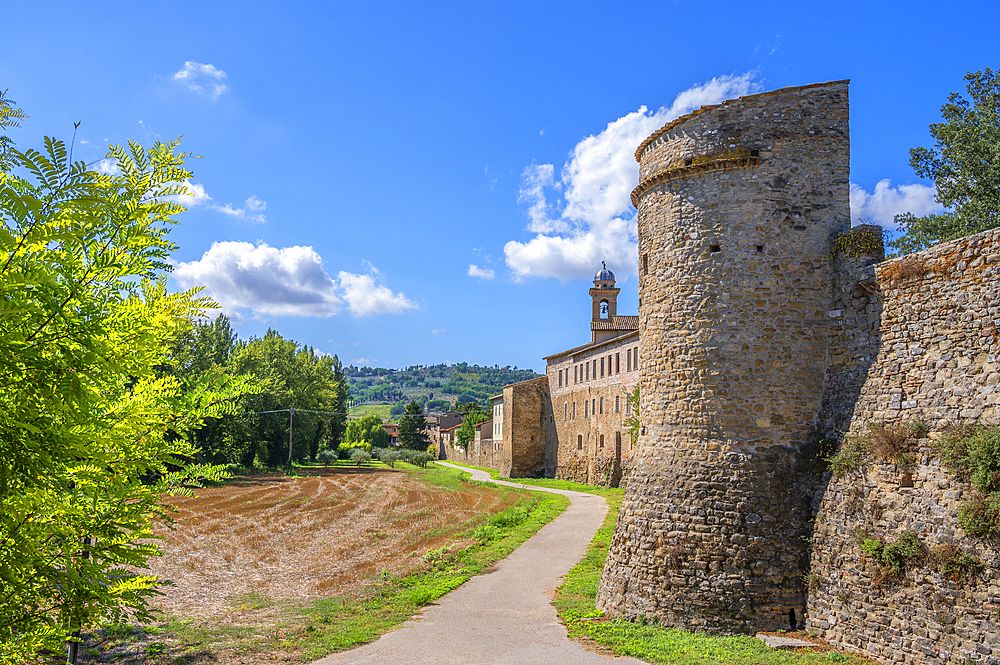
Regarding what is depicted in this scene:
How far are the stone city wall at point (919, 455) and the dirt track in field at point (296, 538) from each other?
1059 cm

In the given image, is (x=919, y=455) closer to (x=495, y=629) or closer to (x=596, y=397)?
(x=495, y=629)

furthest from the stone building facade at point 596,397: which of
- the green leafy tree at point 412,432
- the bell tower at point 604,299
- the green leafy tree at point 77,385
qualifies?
the green leafy tree at point 412,432

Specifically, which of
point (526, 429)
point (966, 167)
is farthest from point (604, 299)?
point (966, 167)

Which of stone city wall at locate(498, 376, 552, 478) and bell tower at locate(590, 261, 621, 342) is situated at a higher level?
bell tower at locate(590, 261, 621, 342)

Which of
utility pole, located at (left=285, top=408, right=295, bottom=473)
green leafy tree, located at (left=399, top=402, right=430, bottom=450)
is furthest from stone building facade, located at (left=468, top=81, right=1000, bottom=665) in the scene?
green leafy tree, located at (left=399, top=402, right=430, bottom=450)

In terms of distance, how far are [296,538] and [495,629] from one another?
12665 millimetres

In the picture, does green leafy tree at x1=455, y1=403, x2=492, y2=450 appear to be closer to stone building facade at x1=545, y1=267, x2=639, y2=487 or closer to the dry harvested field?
stone building facade at x1=545, y1=267, x2=639, y2=487

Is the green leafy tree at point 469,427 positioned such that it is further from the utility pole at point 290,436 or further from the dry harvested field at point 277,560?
the dry harvested field at point 277,560

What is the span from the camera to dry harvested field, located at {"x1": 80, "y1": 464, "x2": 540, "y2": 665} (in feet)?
34.0

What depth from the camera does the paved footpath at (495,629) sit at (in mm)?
9445

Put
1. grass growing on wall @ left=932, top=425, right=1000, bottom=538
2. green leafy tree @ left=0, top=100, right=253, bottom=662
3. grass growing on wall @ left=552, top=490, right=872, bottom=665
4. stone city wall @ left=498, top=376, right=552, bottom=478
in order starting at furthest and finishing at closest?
stone city wall @ left=498, top=376, right=552, bottom=478, grass growing on wall @ left=552, top=490, right=872, bottom=665, grass growing on wall @ left=932, top=425, right=1000, bottom=538, green leafy tree @ left=0, top=100, right=253, bottom=662

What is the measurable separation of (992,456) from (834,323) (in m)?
3.25

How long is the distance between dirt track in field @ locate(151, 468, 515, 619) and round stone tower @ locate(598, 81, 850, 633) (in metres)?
7.87

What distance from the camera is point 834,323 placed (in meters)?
10.4
